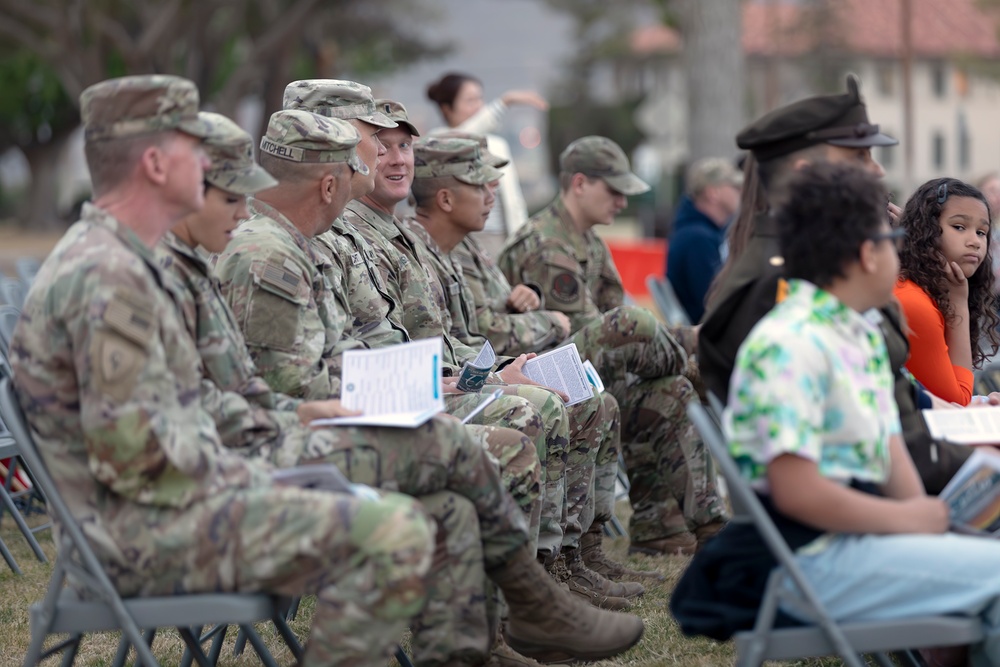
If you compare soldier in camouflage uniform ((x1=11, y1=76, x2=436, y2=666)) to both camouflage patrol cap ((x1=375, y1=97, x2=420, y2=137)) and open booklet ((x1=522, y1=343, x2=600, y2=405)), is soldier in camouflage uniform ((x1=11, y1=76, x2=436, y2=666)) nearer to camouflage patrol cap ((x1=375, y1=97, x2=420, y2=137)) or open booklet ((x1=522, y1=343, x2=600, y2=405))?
open booklet ((x1=522, y1=343, x2=600, y2=405))

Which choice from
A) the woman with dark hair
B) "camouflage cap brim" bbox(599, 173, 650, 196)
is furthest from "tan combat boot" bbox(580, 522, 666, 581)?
the woman with dark hair

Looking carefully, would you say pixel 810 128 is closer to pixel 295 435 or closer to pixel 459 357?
pixel 295 435

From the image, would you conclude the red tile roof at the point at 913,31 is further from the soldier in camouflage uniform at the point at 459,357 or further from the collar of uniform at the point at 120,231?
the collar of uniform at the point at 120,231

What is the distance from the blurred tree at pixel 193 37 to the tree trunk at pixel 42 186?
7.71 m

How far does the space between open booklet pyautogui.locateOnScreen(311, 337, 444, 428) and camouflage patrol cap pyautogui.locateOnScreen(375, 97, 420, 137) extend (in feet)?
5.65

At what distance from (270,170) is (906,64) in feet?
64.8

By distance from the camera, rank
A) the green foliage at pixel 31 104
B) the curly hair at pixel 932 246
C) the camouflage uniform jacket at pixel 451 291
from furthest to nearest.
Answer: the green foliage at pixel 31 104 < the camouflage uniform jacket at pixel 451 291 < the curly hair at pixel 932 246

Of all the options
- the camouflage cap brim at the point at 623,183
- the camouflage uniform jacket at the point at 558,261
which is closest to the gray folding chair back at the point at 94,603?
the camouflage uniform jacket at the point at 558,261

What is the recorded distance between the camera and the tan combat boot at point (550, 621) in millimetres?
3566

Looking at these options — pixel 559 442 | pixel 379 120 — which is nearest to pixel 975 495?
pixel 559 442

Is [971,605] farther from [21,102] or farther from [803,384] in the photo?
[21,102]

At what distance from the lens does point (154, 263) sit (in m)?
3.01

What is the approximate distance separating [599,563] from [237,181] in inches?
102

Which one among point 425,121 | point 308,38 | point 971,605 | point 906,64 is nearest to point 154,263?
point 971,605
